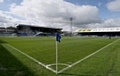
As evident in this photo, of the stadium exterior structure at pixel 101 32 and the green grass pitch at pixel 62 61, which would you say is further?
the stadium exterior structure at pixel 101 32

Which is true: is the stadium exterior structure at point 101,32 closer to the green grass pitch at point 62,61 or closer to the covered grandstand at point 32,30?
the covered grandstand at point 32,30

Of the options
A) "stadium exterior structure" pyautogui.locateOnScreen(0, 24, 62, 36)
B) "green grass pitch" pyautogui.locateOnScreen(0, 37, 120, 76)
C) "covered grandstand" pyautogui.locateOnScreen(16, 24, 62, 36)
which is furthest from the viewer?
"stadium exterior structure" pyautogui.locateOnScreen(0, 24, 62, 36)

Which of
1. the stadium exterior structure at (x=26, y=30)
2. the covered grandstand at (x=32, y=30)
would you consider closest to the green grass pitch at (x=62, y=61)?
the covered grandstand at (x=32, y=30)

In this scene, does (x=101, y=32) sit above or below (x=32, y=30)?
below

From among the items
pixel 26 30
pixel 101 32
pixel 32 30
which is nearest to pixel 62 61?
pixel 26 30

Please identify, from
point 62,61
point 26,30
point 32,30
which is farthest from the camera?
point 32,30

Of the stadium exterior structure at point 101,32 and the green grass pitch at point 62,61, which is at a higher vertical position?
the green grass pitch at point 62,61

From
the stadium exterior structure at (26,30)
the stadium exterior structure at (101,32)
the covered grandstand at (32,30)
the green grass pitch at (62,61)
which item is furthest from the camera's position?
the stadium exterior structure at (26,30)

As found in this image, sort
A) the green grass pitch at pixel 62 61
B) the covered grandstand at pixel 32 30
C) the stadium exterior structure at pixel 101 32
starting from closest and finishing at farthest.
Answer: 1. the green grass pitch at pixel 62 61
2. the stadium exterior structure at pixel 101 32
3. the covered grandstand at pixel 32 30

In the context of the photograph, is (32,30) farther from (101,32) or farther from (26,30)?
(101,32)

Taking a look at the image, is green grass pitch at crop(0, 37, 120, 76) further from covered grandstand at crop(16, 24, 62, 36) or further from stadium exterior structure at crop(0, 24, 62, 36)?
stadium exterior structure at crop(0, 24, 62, 36)

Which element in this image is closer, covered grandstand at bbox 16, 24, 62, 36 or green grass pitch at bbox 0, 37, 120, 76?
green grass pitch at bbox 0, 37, 120, 76

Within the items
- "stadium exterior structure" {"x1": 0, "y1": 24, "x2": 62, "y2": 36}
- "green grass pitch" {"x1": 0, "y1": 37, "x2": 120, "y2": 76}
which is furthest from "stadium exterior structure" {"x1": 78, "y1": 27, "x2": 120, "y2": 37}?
"green grass pitch" {"x1": 0, "y1": 37, "x2": 120, "y2": 76}

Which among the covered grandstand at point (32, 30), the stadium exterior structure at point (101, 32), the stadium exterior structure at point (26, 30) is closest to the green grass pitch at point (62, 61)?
the covered grandstand at point (32, 30)
